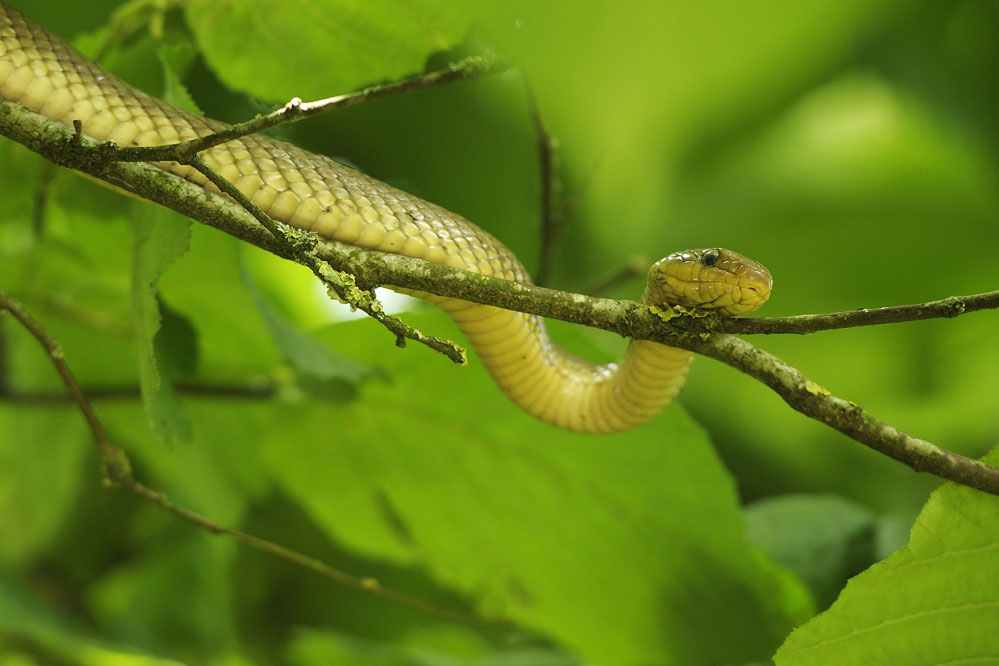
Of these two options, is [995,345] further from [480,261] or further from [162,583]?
[162,583]

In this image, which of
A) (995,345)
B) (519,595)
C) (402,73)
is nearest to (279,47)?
(402,73)

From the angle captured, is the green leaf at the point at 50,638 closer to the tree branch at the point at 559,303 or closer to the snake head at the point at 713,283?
the tree branch at the point at 559,303

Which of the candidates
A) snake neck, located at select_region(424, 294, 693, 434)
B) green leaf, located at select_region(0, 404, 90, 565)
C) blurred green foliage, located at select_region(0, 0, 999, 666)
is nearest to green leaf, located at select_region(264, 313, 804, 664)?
blurred green foliage, located at select_region(0, 0, 999, 666)

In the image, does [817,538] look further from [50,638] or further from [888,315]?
[50,638]

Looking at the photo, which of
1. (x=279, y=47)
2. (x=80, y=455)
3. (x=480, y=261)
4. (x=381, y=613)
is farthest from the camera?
(x=381, y=613)

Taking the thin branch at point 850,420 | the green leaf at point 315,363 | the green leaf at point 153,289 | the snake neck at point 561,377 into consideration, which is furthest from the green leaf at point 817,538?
the green leaf at point 153,289

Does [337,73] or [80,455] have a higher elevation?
[337,73]

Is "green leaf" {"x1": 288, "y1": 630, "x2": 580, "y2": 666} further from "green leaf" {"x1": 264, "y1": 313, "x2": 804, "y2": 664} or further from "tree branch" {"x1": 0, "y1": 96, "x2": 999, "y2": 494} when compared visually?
"tree branch" {"x1": 0, "y1": 96, "x2": 999, "y2": 494}
